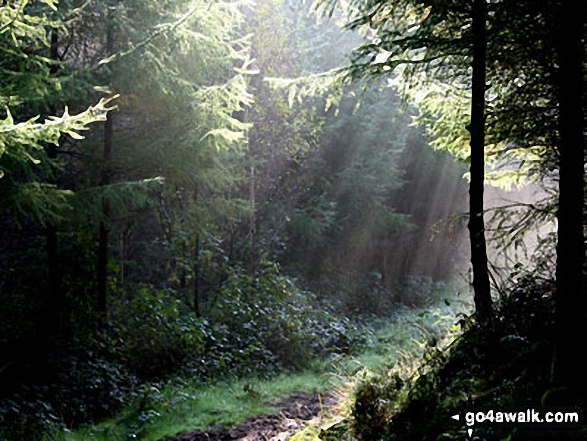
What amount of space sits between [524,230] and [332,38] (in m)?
20.7

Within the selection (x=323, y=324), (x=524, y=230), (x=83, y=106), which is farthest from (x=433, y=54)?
(x=323, y=324)

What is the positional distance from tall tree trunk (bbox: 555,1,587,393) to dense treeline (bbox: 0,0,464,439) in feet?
7.18

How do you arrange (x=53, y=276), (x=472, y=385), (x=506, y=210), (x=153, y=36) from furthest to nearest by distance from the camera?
(x=53, y=276) < (x=153, y=36) < (x=506, y=210) < (x=472, y=385)

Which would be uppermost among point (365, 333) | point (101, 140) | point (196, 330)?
point (101, 140)

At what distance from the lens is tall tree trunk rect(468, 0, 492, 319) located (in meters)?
5.66

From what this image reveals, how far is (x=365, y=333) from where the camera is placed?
1603cm

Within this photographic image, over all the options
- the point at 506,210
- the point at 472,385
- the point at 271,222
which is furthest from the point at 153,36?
the point at 271,222

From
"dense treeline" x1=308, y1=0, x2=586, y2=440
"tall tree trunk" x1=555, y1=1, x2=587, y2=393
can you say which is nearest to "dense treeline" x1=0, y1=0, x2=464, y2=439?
"dense treeline" x1=308, y1=0, x2=586, y2=440

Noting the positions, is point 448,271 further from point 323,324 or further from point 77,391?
point 77,391

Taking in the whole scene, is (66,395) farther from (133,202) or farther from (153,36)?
(153,36)

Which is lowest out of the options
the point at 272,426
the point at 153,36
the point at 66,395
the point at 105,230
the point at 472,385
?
the point at 272,426

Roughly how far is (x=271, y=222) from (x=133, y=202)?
10.1 metres

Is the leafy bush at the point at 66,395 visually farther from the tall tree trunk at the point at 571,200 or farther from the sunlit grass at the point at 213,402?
the tall tree trunk at the point at 571,200

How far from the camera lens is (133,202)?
9.33 meters
